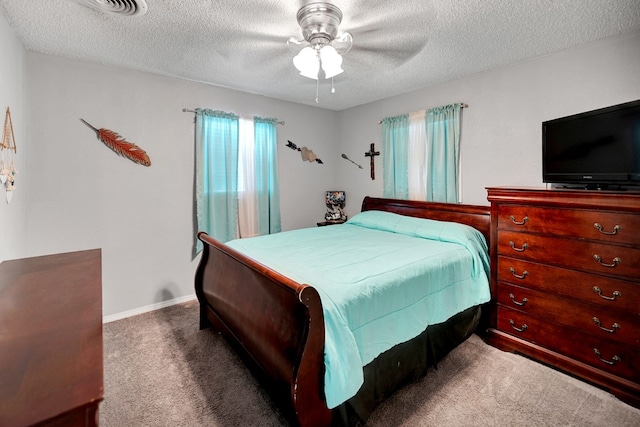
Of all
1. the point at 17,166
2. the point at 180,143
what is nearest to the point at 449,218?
the point at 180,143

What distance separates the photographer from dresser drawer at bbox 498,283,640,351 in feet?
5.81

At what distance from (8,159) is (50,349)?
6.39 ft

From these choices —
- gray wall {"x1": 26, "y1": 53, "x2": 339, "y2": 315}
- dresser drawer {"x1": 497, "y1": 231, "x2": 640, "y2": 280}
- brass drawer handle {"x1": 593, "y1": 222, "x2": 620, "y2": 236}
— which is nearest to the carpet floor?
dresser drawer {"x1": 497, "y1": 231, "x2": 640, "y2": 280}

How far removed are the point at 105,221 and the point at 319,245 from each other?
2.07 m

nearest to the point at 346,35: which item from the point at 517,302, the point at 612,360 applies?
the point at 517,302

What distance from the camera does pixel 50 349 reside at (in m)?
0.82

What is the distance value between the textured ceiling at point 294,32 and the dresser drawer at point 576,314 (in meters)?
1.88

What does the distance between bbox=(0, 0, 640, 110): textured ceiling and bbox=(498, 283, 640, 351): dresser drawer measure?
188 cm

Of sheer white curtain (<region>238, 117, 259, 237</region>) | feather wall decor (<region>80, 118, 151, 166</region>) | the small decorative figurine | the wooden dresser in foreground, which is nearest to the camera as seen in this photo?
the wooden dresser in foreground

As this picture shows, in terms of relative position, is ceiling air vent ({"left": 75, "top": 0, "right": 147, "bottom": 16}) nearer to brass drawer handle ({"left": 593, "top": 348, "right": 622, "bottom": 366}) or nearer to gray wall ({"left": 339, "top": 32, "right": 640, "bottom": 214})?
gray wall ({"left": 339, "top": 32, "right": 640, "bottom": 214})

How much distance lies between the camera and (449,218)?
3.15 meters

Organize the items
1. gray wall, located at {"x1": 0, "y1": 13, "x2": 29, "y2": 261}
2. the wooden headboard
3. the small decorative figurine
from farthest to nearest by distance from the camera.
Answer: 1. the small decorative figurine
2. the wooden headboard
3. gray wall, located at {"x1": 0, "y1": 13, "x2": 29, "y2": 261}

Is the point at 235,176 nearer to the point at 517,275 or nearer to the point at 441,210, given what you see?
the point at 441,210

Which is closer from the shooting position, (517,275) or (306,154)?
(517,275)
